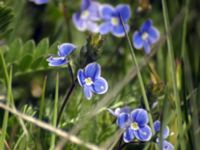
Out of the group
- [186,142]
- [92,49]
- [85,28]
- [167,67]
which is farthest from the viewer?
[85,28]

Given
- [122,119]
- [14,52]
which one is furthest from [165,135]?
[14,52]

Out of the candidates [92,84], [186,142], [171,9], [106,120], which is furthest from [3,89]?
[171,9]

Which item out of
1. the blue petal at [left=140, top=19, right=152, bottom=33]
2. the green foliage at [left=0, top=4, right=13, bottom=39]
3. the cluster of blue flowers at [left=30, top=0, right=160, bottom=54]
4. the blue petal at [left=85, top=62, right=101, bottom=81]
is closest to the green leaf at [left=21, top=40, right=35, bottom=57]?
the green foliage at [left=0, top=4, right=13, bottom=39]

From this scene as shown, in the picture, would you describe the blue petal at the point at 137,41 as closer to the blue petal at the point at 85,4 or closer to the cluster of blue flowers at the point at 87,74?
the blue petal at the point at 85,4

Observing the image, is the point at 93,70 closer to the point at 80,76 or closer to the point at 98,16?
the point at 80,76

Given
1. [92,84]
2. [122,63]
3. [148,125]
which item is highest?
[92,84]

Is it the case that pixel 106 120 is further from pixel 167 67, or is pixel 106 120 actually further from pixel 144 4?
pixel 144 4

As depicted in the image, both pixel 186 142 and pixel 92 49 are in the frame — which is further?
pixel 186 142
